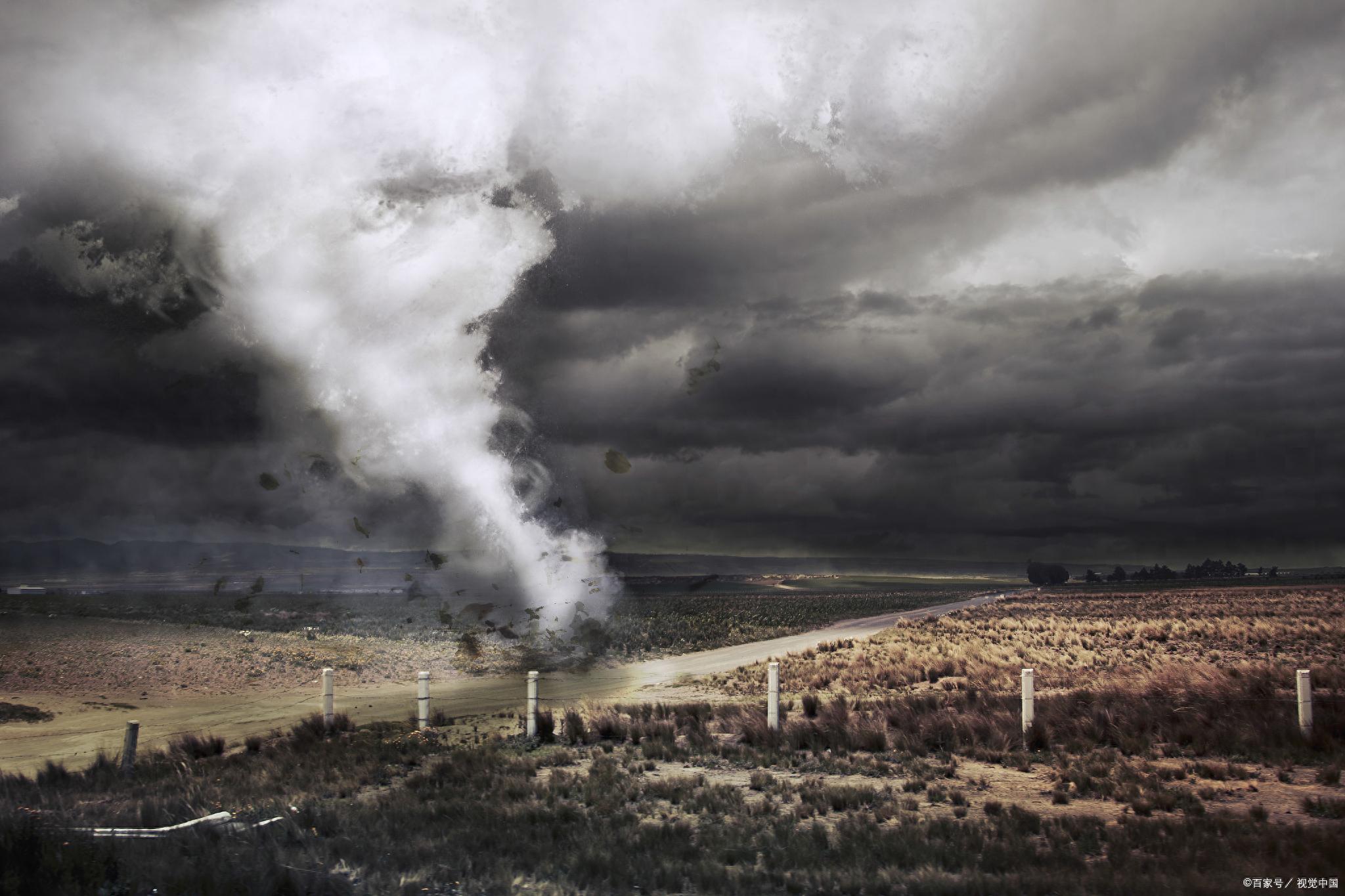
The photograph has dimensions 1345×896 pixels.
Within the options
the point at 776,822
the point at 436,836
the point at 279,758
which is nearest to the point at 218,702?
the point at 279,758

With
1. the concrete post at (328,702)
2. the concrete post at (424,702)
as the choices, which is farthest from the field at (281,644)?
the concrete post at (424,702)

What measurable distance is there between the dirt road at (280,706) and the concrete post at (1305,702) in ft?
50.2

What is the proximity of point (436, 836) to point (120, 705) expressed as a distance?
850 inches

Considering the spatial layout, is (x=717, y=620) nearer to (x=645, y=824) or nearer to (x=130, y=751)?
(x=130, y=751)

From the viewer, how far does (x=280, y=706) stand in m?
26.3

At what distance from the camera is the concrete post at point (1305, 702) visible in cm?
1478

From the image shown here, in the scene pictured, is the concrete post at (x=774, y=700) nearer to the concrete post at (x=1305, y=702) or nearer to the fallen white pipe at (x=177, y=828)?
the concrete post at (x=1305, y=702)

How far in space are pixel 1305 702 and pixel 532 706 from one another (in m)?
13.9

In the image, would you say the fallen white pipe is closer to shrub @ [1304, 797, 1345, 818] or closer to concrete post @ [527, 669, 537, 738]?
concrete post @ [527, 669, 537, 738]

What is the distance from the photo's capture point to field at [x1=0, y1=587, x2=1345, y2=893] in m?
8.39

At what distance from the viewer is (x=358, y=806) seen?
11602 millimetres

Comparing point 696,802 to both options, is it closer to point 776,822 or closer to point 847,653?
point 776,822

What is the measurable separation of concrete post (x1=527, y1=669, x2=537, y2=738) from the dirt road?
5.97 metres

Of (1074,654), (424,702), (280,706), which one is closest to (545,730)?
(424,702)
